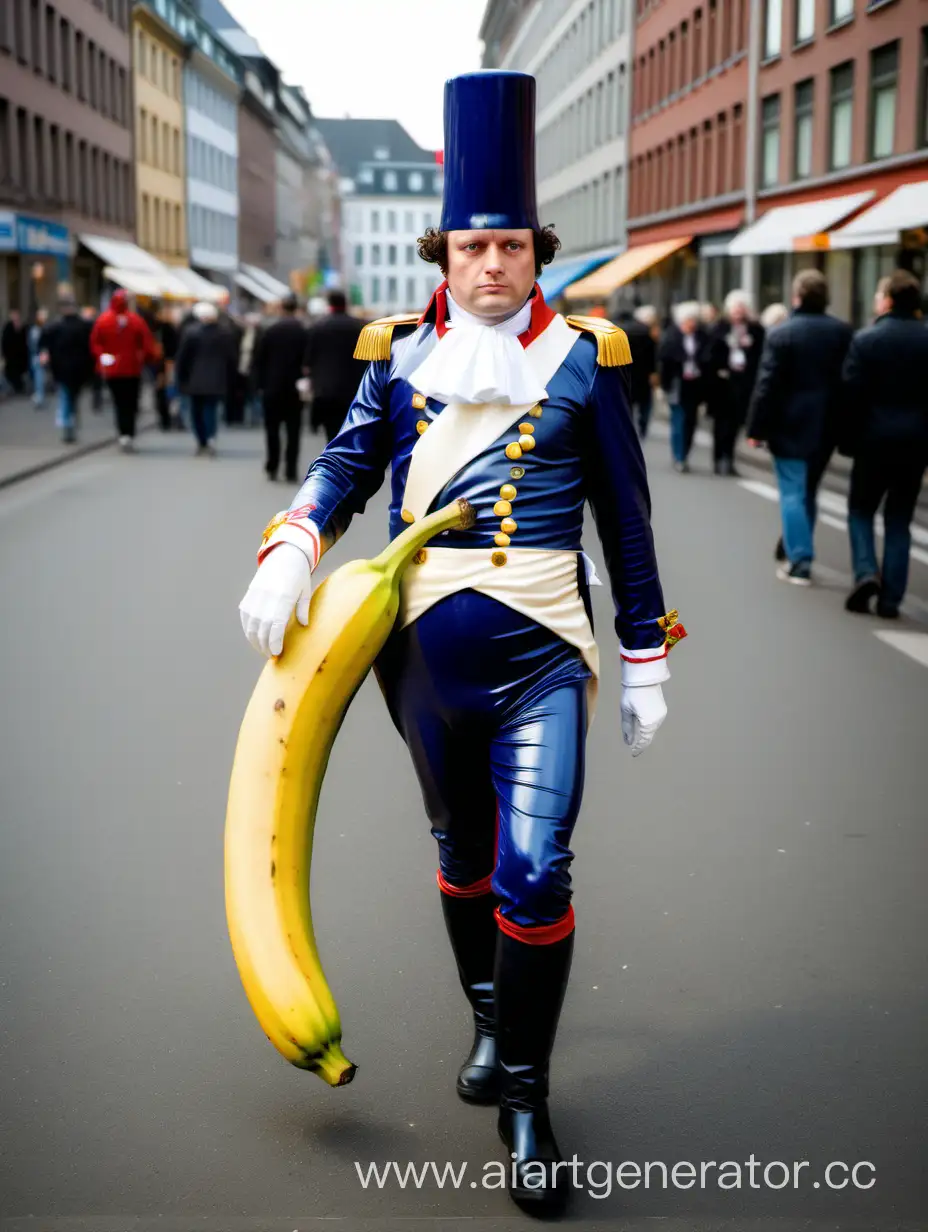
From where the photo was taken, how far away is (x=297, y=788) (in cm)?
360

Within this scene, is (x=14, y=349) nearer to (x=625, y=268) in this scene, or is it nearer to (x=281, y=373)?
(x=281, y=373)

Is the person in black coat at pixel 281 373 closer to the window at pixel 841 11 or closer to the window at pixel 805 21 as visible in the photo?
the window at pixel 841 11

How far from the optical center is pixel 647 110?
5966cm

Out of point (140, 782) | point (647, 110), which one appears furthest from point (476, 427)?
point (647, 110)

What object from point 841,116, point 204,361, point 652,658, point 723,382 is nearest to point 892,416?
point 652,658

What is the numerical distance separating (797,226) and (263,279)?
6932cm

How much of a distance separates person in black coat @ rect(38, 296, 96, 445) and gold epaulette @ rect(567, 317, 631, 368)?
20.0 metres

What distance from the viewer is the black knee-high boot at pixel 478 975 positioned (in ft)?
12.5

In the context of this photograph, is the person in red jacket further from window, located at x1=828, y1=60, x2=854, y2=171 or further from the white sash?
the white sash

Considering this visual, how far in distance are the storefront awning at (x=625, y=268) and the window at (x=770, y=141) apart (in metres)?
6.27

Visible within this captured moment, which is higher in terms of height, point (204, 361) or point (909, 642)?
point (204, 361)

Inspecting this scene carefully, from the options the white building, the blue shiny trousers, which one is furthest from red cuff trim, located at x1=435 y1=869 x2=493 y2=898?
the white building

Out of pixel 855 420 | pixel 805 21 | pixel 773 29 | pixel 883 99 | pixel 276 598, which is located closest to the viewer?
pixel 276 598

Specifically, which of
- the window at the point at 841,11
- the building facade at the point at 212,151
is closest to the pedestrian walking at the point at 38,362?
the window at the point at 841,11
